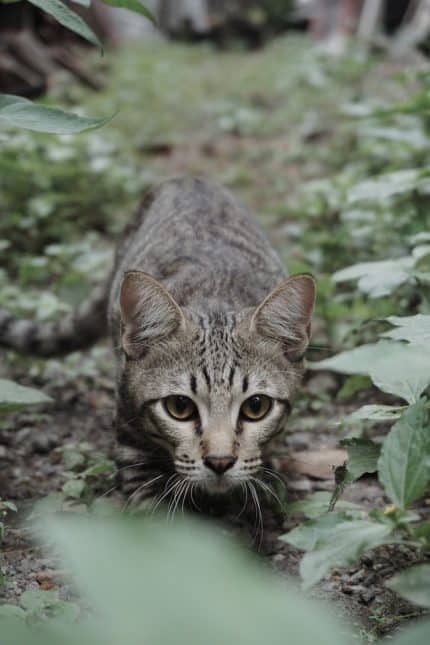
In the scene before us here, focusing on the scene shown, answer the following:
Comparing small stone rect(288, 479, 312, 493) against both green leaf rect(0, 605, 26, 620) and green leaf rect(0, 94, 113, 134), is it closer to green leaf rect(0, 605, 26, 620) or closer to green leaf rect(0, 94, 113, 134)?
green leaf rect(0, 605, 26, 620)

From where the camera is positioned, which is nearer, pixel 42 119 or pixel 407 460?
pixel 407 460

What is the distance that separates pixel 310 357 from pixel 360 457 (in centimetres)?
197

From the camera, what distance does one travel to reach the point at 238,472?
239 cm

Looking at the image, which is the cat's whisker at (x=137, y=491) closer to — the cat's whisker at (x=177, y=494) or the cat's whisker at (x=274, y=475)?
the cat's whisker at (x=177, y=494)

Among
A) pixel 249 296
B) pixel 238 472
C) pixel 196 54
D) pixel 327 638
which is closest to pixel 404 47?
pixel 196 54

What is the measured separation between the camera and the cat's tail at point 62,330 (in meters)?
4.07

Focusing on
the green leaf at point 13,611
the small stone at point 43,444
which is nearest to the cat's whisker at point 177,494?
the green leaf at point 13,611

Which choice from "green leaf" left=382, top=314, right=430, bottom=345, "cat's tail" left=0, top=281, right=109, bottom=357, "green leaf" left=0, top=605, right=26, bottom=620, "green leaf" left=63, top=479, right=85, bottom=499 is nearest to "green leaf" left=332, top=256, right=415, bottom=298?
"green leaf" left=382, top=314, right=430, bottom=345

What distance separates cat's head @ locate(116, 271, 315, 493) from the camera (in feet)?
A: 7.94

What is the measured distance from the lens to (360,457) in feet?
6.62

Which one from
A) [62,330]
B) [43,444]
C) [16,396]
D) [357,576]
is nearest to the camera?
[16,396]

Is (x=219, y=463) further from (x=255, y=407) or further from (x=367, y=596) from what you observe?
(x=367, y=596)

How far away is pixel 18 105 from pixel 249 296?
4.55ft

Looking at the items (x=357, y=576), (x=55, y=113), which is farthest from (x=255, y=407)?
(x=55, y=113)
